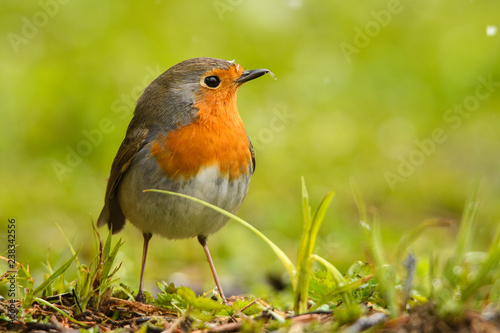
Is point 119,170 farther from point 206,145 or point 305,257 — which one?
point 305,257

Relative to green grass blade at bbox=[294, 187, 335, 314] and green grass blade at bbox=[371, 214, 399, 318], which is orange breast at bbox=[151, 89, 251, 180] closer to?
green grass blade at bbox=[294, 187, 335, 314]

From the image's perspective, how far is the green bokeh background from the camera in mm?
6574

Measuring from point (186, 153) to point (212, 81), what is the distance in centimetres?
56

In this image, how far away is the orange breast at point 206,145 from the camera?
12.6 feet

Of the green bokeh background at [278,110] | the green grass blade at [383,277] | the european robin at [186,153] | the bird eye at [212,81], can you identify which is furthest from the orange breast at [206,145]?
the green bokeh background at [278,110]

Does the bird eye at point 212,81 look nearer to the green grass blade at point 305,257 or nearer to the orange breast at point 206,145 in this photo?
the orange breast at point 206,145

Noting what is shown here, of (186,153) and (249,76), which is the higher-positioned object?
(249,76)

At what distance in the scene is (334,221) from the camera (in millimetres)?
6840

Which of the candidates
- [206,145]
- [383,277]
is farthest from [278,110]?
[383,277]

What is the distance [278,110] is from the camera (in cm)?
886

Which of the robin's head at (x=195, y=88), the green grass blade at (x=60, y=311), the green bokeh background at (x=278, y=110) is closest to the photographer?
the green grass blade at (x=60, y=311)

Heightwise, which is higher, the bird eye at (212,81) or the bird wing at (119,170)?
the bird eye at (212,81)

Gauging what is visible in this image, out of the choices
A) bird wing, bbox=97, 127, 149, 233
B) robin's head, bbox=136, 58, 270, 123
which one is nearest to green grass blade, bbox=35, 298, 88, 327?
bird wing, bbox=97, 127, 149, 233

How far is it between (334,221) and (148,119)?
3.13 metres
